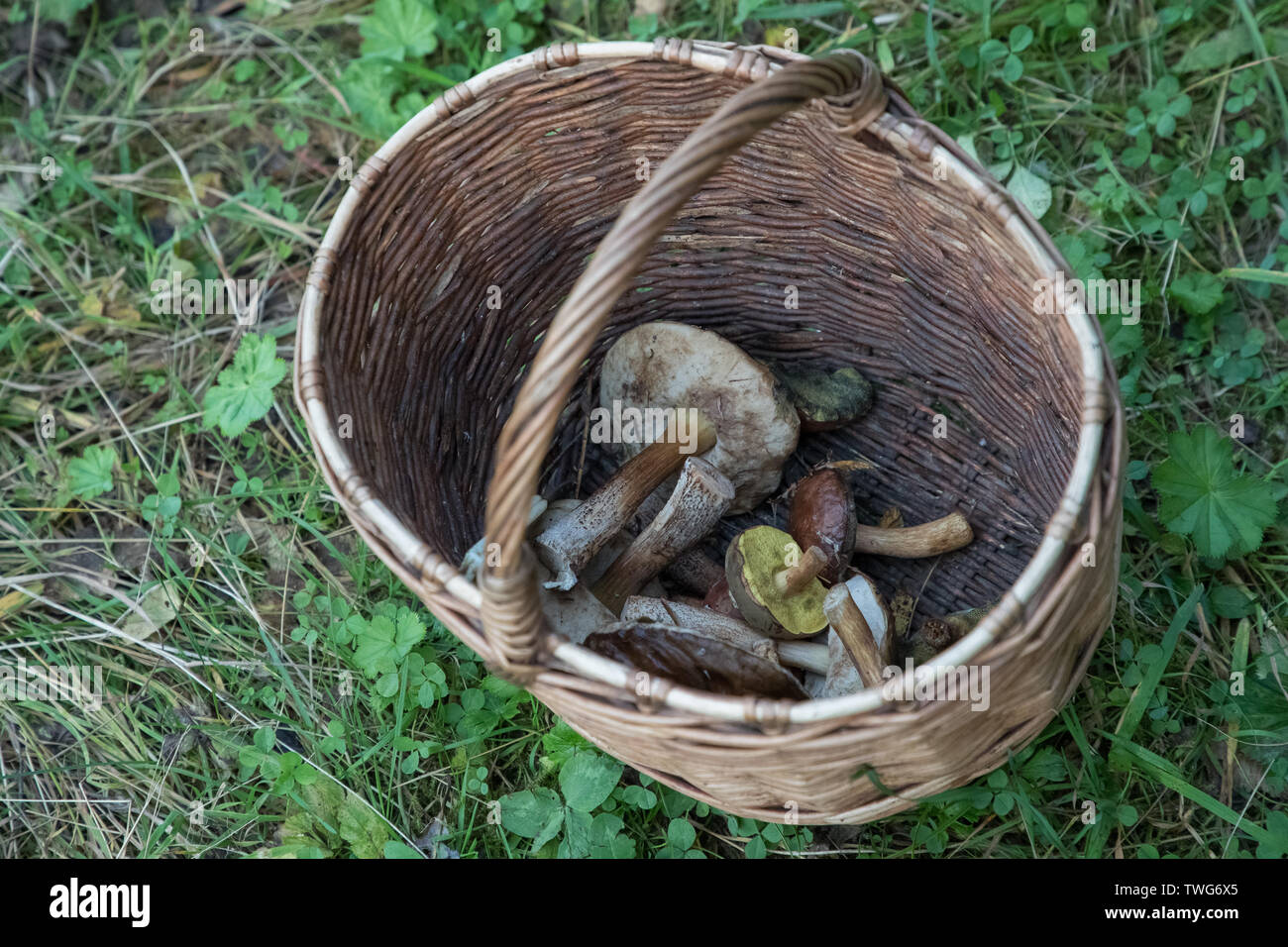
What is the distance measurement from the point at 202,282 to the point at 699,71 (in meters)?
1.84

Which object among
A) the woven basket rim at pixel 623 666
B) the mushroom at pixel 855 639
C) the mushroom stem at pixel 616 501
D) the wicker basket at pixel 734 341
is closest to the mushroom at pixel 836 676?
the mushroom at pixel 855 639

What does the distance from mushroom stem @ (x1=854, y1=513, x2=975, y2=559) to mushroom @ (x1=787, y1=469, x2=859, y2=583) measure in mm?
93

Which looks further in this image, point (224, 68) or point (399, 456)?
point (224, 68)

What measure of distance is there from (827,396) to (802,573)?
1.80ft

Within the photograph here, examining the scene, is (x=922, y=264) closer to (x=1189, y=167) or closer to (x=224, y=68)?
(x=1189, y=167)

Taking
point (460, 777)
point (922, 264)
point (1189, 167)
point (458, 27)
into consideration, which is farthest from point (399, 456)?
point (1189, 167)

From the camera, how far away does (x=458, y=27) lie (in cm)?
333

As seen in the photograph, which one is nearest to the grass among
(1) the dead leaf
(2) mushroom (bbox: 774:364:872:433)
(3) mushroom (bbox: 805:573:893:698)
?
(1) the dead leaf

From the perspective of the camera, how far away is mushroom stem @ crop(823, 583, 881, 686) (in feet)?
6.74

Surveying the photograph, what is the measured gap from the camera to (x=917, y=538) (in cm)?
249

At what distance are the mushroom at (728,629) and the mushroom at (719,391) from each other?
41 centimetres

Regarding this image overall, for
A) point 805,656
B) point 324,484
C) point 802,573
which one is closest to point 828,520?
point 802,573

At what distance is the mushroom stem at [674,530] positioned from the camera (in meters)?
2.35

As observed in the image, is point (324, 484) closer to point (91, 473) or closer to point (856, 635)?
point (91, 473)
